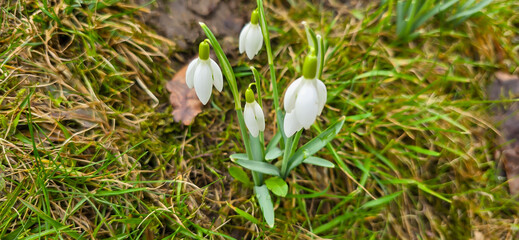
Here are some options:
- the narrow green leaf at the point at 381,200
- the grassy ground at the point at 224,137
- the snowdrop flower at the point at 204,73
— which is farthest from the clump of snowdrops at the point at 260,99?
the narrow green leaf at the point at 381,200

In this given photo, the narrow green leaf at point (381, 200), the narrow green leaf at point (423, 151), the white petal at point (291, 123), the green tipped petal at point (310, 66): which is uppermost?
the green tipped petal at point (310, 66)

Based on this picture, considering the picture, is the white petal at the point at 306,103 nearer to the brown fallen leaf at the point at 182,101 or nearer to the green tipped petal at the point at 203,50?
the green tipped petal at the point at 203,50

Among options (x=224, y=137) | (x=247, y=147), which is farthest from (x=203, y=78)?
(x=224, y=137)

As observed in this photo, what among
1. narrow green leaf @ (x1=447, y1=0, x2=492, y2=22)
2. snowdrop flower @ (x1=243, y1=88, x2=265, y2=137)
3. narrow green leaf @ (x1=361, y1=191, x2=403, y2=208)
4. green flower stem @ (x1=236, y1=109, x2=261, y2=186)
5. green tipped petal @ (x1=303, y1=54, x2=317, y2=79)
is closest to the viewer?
green tipped petal @ (x1=303, y1=54, x2=317, y2=79)

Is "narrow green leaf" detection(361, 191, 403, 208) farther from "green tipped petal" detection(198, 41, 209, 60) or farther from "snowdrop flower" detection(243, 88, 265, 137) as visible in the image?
"green tipped petal" detection(198, 41, 209, 60)

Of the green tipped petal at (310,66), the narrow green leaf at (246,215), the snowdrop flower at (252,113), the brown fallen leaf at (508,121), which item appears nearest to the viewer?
the green tipped petal at (310,66)

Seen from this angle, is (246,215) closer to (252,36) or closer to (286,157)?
(286,157)

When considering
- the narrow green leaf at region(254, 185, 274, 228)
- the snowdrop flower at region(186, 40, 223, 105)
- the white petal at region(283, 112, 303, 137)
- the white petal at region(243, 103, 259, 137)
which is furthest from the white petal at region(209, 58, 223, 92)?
the narrow green leaf at region(254, 185, 274, 228)
